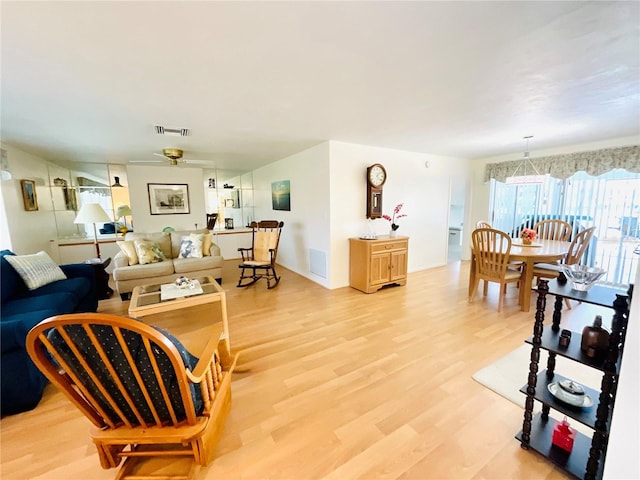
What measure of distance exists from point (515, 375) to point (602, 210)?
395cm

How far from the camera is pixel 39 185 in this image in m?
→ 4.56

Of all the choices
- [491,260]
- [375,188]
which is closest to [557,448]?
[491,260]

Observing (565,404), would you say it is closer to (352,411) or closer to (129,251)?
(352,411)

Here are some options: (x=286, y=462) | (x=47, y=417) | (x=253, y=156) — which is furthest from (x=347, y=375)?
(x=253, y=156)

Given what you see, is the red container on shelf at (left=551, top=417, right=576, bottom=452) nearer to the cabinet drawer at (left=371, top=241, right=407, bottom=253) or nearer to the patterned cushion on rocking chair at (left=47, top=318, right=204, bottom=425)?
the patterned cushion on rocking chair at (left=47, top=318, right=204, bottom=425)

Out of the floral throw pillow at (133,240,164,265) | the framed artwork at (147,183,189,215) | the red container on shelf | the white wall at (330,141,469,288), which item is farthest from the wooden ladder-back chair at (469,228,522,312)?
the framed artwork at (147,183,189,215)

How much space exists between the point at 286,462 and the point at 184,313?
2540 mm

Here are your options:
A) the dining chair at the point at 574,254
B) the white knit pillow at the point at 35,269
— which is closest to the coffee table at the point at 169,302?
the white knit pillow at the point at 35,269

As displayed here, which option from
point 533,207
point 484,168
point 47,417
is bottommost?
point 47,417

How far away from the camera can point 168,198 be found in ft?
19.1

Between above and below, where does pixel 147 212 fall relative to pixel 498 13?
below

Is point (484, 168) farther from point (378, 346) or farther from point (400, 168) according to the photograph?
point (378, 346)

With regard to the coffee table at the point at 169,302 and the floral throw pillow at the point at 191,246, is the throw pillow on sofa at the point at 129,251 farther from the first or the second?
the coffee table at the point at 169,302

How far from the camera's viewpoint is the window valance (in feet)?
12.4
